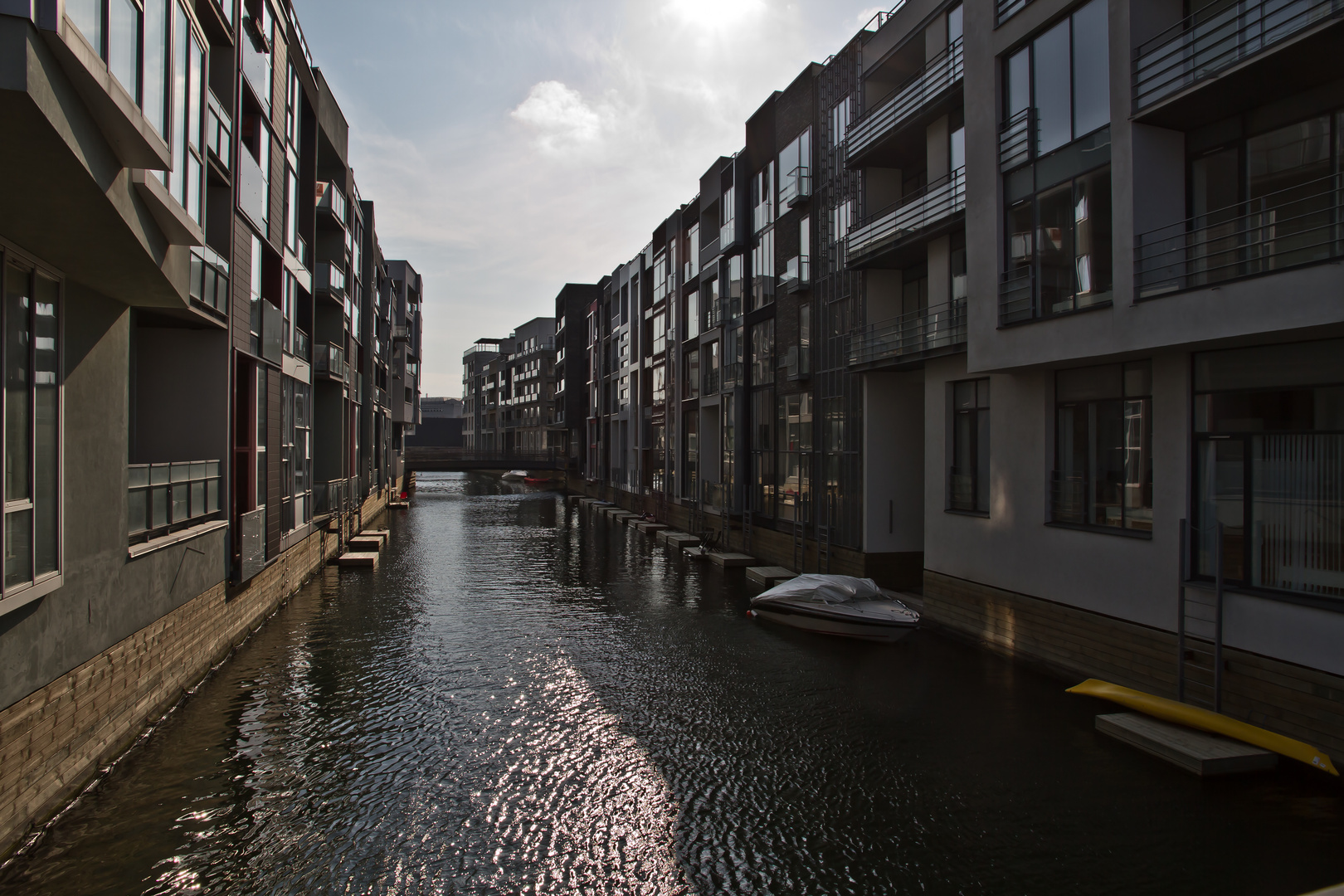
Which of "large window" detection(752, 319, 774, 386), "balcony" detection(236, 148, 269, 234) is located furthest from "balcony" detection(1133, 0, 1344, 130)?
"large window" detection(752, 319, 774, 386)

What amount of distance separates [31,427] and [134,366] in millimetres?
6318

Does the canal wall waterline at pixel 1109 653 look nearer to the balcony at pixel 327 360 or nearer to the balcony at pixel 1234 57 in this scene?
the balcony at pixel 1234 57

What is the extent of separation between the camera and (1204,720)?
9430mm

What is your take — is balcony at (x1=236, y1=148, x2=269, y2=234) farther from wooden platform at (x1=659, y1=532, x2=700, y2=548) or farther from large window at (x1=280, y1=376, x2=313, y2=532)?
wooden platform at (x1=659, y1=532, x2=700, y2=548)

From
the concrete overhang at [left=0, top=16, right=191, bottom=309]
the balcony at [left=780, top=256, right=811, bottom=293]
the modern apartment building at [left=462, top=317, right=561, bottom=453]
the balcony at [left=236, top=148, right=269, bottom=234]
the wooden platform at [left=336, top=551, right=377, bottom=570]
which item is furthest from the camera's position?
the modern apartment building at [left=462, top=317, right=561, bottom=453]

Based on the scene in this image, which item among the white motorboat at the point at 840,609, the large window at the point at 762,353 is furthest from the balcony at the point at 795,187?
the white motorboat at the point at 840,609

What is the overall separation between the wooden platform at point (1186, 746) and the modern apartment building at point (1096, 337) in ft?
1.97

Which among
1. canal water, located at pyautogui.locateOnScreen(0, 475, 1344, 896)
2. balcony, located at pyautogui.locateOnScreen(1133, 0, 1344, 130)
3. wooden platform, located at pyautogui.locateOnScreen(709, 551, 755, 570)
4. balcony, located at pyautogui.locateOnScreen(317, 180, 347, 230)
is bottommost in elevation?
canal water, located at pyautogui.locateOnScreen(0, 475, 1344, 896)

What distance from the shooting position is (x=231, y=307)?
44.2 feet

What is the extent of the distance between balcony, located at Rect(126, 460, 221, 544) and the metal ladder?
1342 cm

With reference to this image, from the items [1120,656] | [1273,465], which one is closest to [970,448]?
[1120,656]

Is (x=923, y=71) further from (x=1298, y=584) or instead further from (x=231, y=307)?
(x=231, y=307)

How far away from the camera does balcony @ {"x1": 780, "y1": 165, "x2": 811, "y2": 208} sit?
22.7 metres

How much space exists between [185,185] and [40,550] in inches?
238
